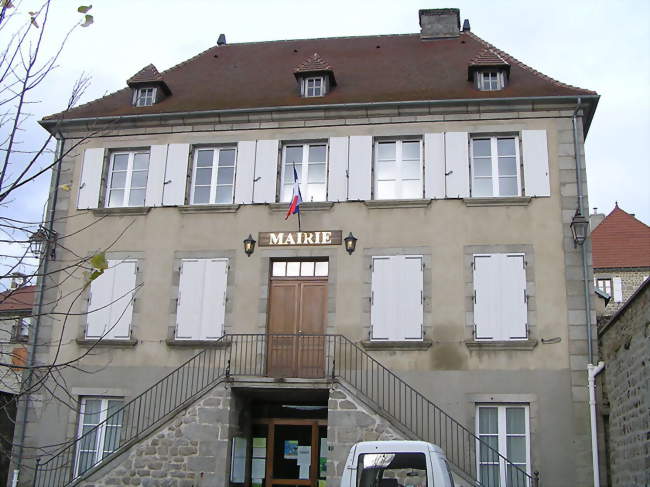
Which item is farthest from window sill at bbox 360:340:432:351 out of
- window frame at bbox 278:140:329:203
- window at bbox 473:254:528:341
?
window frame at bbox 278:140:329:203

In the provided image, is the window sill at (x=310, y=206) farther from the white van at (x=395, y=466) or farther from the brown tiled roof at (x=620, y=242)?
the brown tiled roof at (x=620, y=242)

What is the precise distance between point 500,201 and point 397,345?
10.6 feet

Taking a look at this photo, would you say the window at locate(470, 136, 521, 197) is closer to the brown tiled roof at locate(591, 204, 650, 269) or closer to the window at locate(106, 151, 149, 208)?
the window at locate(106, 151, 149, 208)

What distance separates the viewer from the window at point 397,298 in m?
13.9

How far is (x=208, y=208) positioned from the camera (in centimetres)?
1513

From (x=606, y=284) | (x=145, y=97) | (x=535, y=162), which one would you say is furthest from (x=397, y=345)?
(x=606, y=284)

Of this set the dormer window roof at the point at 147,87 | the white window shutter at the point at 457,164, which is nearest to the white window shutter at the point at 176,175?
the dormer window roof at the point at 147,87

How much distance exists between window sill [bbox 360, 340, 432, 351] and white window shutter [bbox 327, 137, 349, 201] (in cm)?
282

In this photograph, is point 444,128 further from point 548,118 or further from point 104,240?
point 104,240

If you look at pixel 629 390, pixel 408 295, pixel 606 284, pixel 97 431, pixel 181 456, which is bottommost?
pixel 181 456

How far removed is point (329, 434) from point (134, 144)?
7.31 m

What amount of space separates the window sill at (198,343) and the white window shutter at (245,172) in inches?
108

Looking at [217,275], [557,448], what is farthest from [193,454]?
[557,448]

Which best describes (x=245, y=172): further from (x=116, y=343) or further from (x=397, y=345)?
(x=397, y=345)
